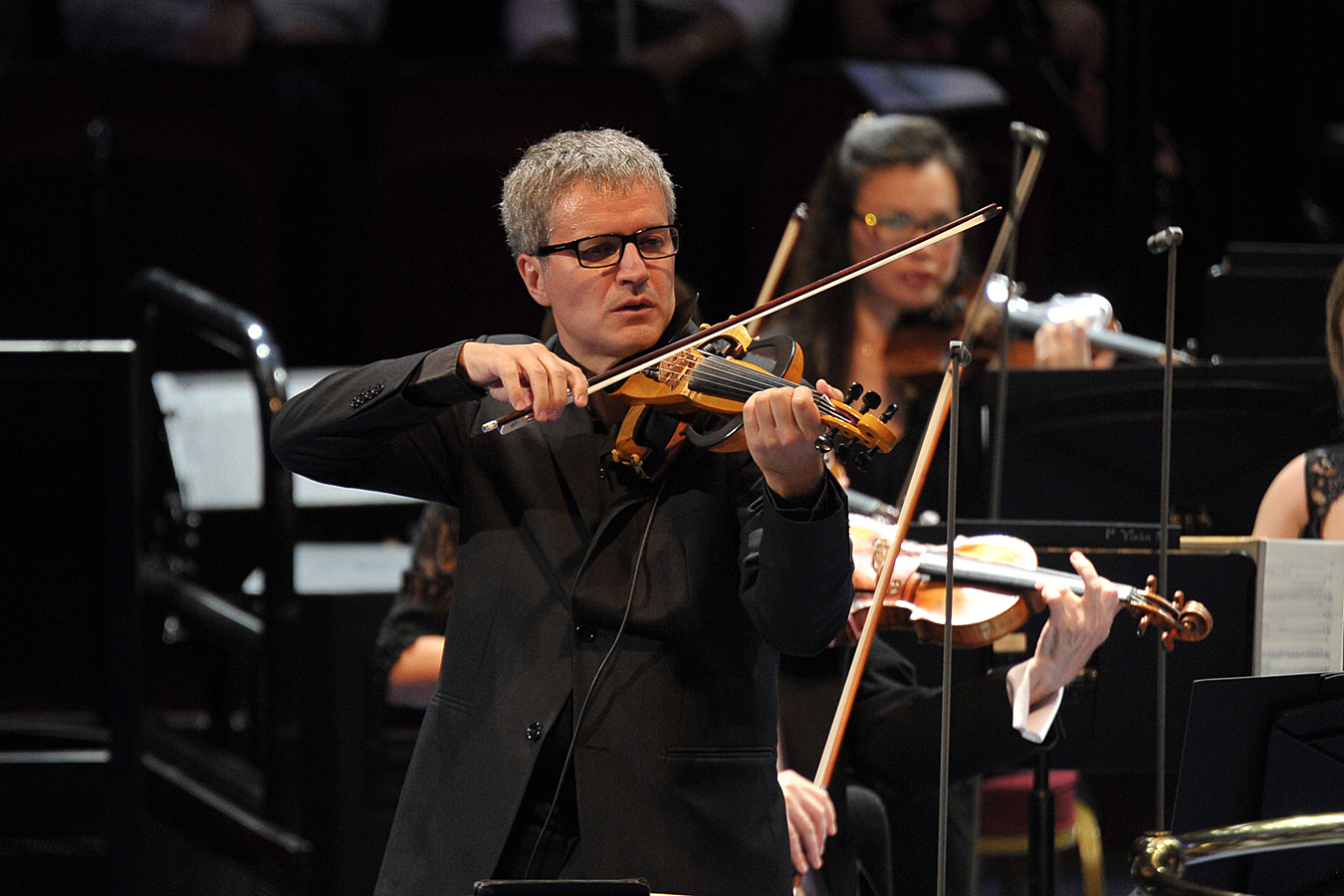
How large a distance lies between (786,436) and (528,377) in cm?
25

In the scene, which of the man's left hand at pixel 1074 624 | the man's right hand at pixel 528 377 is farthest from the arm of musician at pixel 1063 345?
the man's right hand at pixel 528 377

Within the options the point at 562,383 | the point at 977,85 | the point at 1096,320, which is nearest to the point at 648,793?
the point at 562,383

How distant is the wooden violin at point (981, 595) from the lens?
176cm

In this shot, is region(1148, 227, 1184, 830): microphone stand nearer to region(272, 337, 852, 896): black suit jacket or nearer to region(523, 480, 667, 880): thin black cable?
region(272, 337, 852, 896): black suit jacket

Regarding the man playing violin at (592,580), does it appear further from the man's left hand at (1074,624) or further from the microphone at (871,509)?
the microphone at (871,509)

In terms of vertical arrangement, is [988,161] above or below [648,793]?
above

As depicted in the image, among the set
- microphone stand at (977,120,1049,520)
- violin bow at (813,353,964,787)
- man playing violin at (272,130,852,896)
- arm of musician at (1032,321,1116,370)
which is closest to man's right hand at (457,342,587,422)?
man playing violin at (272,130,852,896)

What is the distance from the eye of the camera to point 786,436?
1.41m

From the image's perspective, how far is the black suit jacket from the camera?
1492mm

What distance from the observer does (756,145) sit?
378cm

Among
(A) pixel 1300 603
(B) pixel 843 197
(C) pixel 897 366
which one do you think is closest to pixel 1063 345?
(C) pixel 897 366

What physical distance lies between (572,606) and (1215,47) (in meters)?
2.55

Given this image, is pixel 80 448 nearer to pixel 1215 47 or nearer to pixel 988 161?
pixel 988 161

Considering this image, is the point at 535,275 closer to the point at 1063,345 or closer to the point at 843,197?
the point at 843,197
